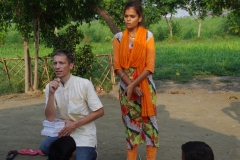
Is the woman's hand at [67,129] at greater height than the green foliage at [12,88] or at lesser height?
greater

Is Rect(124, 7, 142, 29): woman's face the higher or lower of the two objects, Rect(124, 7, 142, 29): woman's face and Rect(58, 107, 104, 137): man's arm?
the higher

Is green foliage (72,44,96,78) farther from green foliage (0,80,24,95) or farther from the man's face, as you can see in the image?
the man's face

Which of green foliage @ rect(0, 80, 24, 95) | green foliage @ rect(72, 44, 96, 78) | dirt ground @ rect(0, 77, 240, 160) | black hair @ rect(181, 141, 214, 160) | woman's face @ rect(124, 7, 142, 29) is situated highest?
woman's face @ rect(124, 7, 142, 29)

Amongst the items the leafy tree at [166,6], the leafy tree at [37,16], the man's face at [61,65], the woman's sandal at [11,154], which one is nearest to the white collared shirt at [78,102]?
the man's face at [61,65]

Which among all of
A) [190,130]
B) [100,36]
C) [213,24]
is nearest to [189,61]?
[190,130]

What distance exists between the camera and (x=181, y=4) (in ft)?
116

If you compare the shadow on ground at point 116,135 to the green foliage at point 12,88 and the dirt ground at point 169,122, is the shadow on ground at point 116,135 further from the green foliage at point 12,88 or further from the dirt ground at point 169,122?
the green foliage at point 12,88

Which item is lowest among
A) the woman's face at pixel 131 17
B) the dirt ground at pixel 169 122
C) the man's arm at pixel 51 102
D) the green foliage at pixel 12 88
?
the green foliage at pixel 12 88

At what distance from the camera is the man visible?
13.5ft

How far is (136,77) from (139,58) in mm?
207

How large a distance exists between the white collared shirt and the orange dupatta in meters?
0.58

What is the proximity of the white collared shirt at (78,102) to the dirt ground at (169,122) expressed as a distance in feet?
4.37

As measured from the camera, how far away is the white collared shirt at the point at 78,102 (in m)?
4.18

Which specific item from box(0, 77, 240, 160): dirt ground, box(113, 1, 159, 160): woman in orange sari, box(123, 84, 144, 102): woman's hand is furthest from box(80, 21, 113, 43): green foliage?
box(123, 84, 144, 102): woman's hand
